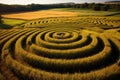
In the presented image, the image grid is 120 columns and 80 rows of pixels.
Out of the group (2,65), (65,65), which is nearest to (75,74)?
(65,65)

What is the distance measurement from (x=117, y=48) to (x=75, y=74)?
9.23 metres

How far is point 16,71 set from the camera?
13914 mm

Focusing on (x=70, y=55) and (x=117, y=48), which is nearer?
(x=70, y=55)

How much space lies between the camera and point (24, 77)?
1280 cm

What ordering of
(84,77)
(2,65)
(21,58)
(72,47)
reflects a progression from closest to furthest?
(84,77), (2,65), (21,58), (72,47)

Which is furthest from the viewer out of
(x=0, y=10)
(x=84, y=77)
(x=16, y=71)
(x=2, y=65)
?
(x=0, y=10)

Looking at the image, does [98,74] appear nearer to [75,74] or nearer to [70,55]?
[75,74]

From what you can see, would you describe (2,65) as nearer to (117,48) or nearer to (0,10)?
(117,48)

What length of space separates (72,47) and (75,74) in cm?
663

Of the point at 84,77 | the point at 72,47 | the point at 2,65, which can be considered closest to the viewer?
the point at 84,77

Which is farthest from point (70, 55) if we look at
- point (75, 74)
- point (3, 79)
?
→ point (3, 79)

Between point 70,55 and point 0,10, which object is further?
point 0,10

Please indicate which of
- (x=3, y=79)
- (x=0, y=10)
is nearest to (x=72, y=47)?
(x=3, y=79)

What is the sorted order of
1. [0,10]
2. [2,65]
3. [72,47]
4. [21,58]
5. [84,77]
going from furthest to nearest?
[0,10], [72,47], [21,58], [2,65], [84,77]
